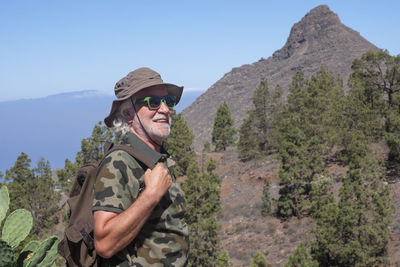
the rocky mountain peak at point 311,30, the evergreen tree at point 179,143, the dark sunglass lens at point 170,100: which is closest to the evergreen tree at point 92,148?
the evergreen tree at point 179,143

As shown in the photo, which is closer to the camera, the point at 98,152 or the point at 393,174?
the point at 98,152

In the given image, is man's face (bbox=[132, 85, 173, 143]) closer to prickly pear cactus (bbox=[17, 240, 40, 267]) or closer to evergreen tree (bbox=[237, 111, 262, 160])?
prickly pear cactus (bbox=[17, 240, 40, 267])

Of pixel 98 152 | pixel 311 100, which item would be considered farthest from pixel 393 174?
pixel 98 152

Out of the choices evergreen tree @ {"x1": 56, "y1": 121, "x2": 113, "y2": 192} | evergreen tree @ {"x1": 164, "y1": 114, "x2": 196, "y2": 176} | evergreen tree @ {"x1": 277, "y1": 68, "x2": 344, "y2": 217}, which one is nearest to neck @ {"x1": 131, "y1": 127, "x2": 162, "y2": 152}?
evergreen tree @ {"x1": 56, "y1": 121, "x2": 113, "y2": 192}

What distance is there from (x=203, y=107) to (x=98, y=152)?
382 ft

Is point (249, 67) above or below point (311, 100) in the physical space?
above

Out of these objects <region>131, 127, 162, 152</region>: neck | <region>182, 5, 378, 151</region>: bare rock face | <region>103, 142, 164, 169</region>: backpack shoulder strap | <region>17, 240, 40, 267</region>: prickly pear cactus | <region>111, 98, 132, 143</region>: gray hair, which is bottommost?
<region>17, 240, 40, 267</region>: prickly pear cactus

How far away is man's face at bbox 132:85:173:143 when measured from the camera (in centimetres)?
236

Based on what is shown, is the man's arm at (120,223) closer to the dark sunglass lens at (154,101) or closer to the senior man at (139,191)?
the senior man at (139,191)

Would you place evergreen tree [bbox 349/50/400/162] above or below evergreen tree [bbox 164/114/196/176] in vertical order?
above

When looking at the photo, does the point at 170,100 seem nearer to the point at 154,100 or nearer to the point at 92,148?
the point at 154,100

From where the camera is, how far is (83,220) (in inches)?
80.5

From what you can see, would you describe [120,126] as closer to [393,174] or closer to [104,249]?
[104,249]

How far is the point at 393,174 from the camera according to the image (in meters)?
23.0
